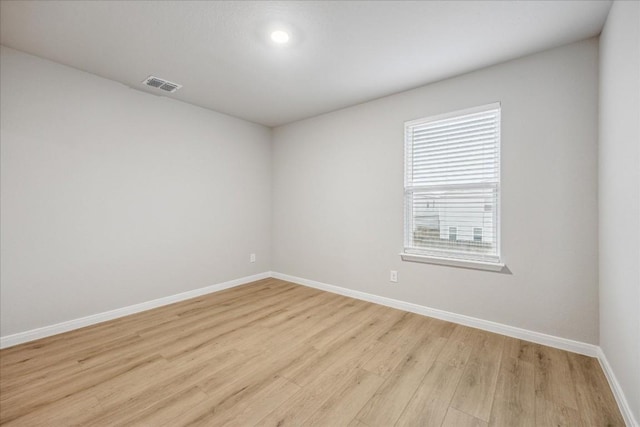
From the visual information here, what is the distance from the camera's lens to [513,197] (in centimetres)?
252

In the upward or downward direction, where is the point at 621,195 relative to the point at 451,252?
upward

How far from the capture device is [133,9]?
6.33 feet

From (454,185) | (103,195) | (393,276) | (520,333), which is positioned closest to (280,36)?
(454,185)

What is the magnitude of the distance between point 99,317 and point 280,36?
3.25 metres

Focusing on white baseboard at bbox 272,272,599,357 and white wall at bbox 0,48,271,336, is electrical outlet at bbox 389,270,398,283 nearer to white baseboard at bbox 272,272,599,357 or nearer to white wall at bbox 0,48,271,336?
white baseboard at bbox 272,272,599,357

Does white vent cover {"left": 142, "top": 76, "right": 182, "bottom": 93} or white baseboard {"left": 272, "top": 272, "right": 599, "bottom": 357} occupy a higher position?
white vent cover {"left": 142, "top": 76, "right": 182, "bottom": 93}

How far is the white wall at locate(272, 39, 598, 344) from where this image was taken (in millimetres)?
2236

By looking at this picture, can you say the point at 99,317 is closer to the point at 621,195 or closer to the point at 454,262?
the point at 454,262

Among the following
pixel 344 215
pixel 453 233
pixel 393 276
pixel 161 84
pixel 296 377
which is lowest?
pixel 296 377

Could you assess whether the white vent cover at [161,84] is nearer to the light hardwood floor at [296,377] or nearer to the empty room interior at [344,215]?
the empty room interior at [344,215]

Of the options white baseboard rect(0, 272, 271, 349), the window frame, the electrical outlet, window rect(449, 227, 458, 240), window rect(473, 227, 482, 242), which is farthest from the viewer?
the electrical outlet

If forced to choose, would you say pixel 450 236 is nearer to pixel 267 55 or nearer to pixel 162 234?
pixel 267 55

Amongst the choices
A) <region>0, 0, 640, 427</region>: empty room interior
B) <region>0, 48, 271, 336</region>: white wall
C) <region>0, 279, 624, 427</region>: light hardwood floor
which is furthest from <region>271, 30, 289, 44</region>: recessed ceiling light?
<region>0, 279, 624, 427</region>: light hardwood floor

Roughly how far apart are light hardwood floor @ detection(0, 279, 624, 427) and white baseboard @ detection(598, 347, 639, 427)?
5cm
